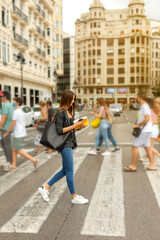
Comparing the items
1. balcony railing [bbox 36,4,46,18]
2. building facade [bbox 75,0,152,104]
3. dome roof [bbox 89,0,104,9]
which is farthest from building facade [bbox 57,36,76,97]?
balcony railing [bbox 36,4,46,18]

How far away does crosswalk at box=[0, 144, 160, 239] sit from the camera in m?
3.65

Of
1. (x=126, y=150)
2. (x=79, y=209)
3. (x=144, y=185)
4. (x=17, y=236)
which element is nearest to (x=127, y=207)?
(x=79, y=209)

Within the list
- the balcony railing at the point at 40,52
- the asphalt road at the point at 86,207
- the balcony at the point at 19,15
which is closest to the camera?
the asphalt road at the point at 86,207

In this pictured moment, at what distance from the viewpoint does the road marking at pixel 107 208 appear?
359 centimetres

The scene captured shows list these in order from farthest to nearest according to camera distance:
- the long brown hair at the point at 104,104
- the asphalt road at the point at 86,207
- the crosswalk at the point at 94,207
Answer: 1. the long brown hair at the point at 104,104
2. the crosswalk at the point at 94,207
3. the asphalt road at the point at 86,207

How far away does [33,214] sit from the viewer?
13.7ft

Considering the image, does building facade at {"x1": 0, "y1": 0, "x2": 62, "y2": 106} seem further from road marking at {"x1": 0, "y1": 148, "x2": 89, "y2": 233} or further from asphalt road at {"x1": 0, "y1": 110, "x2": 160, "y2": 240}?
road marking at {"x1": 0, "y1": 148, "x2": 89, "y2": 233}

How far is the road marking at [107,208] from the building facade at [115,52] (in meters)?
85.1

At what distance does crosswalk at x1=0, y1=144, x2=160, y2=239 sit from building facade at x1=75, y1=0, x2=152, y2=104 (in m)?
85.0

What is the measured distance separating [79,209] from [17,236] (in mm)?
1162

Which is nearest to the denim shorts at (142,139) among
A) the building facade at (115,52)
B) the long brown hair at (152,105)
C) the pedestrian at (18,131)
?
the long brown hair at (152,105)

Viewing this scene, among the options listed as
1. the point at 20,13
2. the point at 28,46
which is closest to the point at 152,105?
the point at 20,13

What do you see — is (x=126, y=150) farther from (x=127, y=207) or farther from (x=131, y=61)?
(x=131, y=61)

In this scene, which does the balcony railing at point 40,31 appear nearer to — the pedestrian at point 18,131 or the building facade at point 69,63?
the pedestrian at point 18,131
